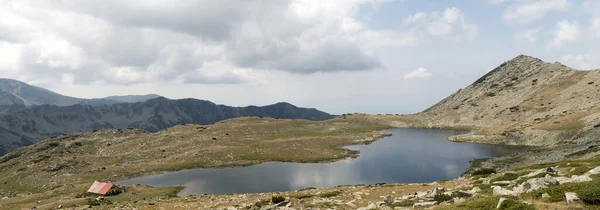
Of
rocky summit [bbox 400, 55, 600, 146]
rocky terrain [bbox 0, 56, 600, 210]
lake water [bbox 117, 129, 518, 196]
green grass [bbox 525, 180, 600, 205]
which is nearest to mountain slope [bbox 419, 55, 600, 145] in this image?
rocky summit [bbox 400, 55, 600, 146]

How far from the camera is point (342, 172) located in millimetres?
80000

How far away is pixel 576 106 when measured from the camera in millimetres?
124875

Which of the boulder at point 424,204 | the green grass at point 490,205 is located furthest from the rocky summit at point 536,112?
the green grass at point 490,205

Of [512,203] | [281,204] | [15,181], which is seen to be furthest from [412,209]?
[15,181]

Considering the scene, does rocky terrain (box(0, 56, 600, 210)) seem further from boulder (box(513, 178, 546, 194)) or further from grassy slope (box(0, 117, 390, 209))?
grassy slope (box(0, 117, 390, 209))

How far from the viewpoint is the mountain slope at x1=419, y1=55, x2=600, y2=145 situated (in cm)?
9881

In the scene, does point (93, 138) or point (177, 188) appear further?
point (93, 138)

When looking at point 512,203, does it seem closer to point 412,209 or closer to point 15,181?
point 412,209

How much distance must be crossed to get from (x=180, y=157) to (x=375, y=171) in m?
60.0

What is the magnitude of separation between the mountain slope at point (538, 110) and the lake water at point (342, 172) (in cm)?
1501

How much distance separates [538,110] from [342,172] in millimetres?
109326

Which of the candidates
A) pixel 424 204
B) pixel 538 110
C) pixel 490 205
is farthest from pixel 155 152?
pixel 538 110

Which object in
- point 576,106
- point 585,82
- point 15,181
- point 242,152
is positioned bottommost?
point 15,181

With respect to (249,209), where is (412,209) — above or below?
above
